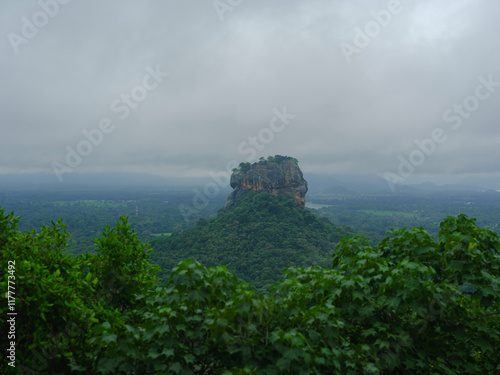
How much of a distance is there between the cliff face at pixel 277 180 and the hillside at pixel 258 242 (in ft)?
9.45

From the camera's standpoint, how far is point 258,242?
45.5 m

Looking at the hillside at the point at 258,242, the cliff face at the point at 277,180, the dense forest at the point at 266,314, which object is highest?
the cliff face at the point at 277,180

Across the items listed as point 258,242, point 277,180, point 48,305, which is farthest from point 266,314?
point 277,180

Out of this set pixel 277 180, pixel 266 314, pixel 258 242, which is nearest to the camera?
pixel 266 314

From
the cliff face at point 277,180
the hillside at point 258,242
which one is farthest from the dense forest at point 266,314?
the cliff face at point 277,180

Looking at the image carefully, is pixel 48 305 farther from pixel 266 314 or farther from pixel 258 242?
pixel 258 242

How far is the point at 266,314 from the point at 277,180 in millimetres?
60483

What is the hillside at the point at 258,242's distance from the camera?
38344 mm

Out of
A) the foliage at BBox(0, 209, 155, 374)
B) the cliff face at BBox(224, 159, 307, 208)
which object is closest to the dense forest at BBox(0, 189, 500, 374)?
the foliage at BBox(0, 209, 155, 374)

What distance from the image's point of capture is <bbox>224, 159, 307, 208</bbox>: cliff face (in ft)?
206

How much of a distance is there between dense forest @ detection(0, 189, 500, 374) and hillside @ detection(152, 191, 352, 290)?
30.8m

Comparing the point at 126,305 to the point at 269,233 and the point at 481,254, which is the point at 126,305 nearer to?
the point at 481,254

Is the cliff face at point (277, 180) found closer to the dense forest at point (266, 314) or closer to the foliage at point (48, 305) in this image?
the dense forest at point (266, 314)

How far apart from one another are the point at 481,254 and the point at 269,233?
4469cm
